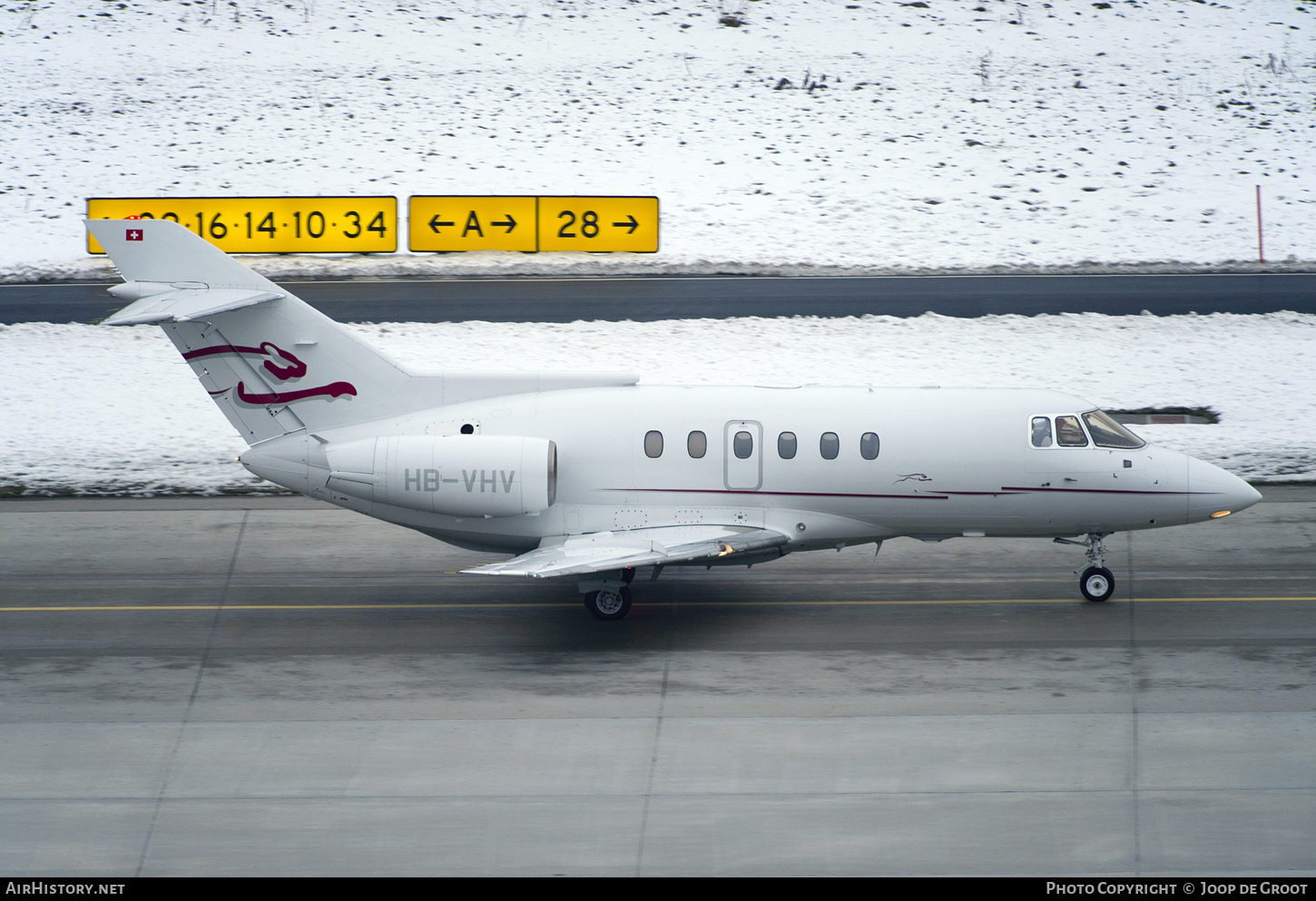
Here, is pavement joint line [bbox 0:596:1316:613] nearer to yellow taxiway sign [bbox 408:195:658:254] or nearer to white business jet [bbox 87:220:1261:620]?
white business jet [bbox 87:220:1261:620]

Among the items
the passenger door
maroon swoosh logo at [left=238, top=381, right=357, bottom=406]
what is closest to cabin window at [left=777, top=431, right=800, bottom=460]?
the passenger door

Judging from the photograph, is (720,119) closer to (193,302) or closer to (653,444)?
(653,444)

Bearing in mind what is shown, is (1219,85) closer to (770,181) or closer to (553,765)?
(770,181)

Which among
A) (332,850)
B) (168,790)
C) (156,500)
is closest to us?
(332,850)

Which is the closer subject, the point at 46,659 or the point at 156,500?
the point at 46,659

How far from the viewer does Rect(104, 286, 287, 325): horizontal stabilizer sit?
16.5 m

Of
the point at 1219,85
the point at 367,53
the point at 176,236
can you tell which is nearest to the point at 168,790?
the point at 176,236

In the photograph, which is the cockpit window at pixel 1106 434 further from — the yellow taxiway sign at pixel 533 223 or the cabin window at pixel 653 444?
the yellow taxiway sign at pixel 533 223

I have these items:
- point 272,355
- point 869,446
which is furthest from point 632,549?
point 272,355

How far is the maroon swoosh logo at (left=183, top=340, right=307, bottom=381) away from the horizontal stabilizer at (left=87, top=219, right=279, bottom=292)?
31.1 inches

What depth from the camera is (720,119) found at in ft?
136

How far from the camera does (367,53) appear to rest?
45.5 m

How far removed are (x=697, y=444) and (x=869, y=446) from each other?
6.91 feet

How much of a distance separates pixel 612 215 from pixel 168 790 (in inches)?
931
